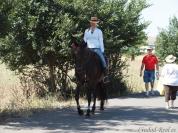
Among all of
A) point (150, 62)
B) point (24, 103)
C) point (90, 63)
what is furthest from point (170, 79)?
point (150, 62)

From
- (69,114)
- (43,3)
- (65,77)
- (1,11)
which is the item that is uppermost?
(43,3)

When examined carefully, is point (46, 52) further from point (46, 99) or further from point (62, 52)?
point (46, 99)

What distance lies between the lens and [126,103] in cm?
1745

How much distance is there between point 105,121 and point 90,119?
23.1 inches

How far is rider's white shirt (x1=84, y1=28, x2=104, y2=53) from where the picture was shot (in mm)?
14570

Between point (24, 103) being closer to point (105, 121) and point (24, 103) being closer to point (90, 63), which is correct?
point (90, 63)

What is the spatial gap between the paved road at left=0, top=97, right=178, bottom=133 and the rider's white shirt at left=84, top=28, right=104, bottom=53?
2013 millimetres

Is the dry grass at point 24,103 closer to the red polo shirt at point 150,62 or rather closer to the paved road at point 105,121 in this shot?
the paved road at point 105,121

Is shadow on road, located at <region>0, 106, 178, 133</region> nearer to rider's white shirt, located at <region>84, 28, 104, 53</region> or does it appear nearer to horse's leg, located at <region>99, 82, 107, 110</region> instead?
horse's leg, located at <region>99, 82, 107, 110</region>

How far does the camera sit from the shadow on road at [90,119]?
12.1m

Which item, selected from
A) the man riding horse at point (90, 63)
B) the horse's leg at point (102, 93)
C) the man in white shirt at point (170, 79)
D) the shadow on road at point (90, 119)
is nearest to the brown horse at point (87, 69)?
the man riding horse at point (90, 63)

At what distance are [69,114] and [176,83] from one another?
12.1ft

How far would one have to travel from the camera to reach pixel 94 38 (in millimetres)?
14672

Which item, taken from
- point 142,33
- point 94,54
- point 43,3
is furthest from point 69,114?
point 142,33
